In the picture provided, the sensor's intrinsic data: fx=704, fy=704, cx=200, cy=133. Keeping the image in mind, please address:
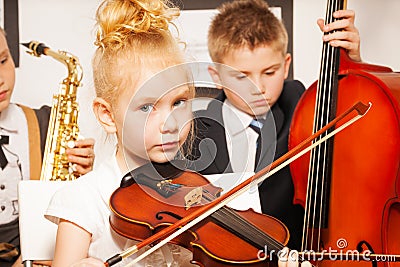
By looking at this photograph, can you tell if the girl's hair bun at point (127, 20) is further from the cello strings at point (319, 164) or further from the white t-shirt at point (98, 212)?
the cello strings at point (319, 164)

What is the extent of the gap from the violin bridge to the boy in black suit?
5.0 inches

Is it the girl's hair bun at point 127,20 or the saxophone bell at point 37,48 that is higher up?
the girl's hair bun at point 127,20

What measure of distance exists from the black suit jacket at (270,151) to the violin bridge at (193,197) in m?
0.11

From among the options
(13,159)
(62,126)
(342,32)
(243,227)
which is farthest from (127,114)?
(13,159)

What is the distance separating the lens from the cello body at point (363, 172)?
1473 millimetres

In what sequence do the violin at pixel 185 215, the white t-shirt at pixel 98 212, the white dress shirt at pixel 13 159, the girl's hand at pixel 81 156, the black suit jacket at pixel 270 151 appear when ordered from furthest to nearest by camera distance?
the white dress shirt at pixel 13 159
the girl's hand at pixel 81 156
the black suit jacket at pixel 270 151
the white t-shirt at pixel 98 212
the violin at pixel 185 215

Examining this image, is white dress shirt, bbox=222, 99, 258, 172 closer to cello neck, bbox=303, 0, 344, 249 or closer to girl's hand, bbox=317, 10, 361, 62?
cello neck, bbox=303, 0, 344, 249

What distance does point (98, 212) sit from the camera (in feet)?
4.62

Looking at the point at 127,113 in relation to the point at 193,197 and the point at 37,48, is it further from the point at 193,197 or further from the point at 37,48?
the point at 37,48

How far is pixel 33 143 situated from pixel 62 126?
0.15 m

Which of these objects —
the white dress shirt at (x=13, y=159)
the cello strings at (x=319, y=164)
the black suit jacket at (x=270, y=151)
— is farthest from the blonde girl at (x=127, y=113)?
the white dress shirt at (x=13, y=159)

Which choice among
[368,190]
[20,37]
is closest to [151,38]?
[368,190]

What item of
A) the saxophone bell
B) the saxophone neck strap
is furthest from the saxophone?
the saxophone neck strap

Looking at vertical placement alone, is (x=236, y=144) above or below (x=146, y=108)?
below
